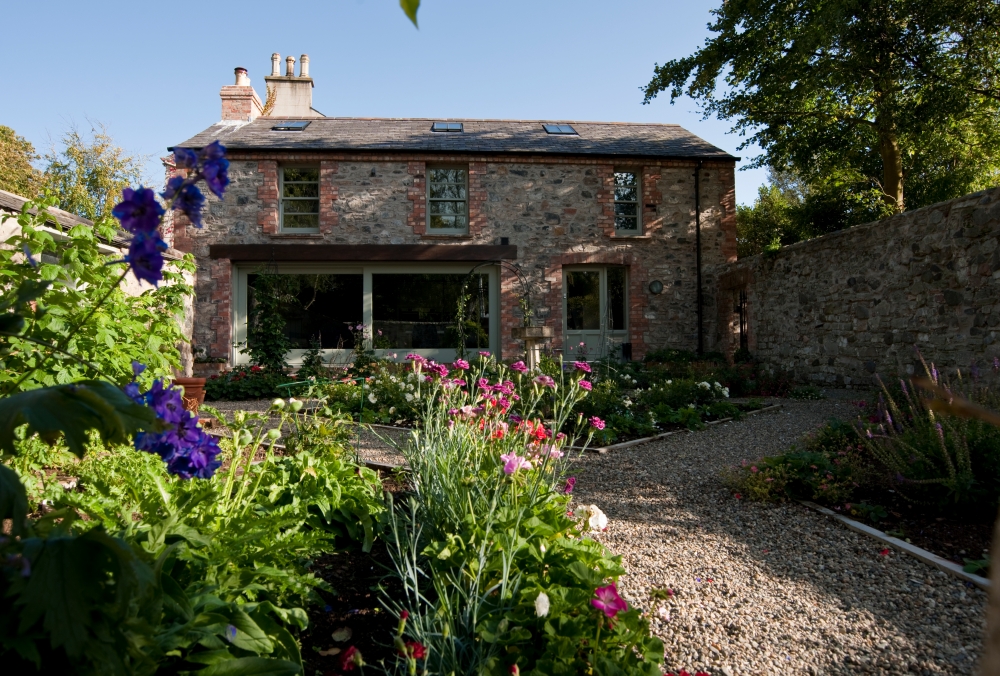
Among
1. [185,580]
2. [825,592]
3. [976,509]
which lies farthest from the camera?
[976,509]

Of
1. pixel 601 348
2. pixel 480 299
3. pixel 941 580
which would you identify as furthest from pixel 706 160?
pixel 941 580

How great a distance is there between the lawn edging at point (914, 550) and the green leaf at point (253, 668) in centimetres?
274

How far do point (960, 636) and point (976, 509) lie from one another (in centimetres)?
141

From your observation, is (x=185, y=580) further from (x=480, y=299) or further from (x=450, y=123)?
(x=450, y=123)

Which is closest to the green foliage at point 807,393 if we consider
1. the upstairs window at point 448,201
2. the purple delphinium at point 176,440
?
the upstairs window at point 448,201

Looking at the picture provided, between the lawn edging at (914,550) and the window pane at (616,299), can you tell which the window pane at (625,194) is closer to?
the window pane at (616,299)

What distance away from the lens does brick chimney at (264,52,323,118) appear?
15633mm

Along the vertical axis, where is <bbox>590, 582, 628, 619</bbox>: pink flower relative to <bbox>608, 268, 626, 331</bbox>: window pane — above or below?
below

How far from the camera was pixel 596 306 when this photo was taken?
12562 mm

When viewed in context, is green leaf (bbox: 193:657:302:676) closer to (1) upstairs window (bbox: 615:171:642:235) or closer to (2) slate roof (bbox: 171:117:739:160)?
(2) slate roof (bbox: 171:117:739:160)

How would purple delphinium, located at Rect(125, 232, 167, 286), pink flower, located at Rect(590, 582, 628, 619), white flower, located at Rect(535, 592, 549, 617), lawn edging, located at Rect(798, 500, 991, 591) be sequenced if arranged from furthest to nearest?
lawn edging, located at Rect(798, 500, 991, 591)
white flower, located at Rect(535, 592, 549, 617)
pink flower, located at Rect(590, 582, 628, 619)
purple delphinium, located at Rect(125, 232, 167, 286)

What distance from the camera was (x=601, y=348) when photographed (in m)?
12.4

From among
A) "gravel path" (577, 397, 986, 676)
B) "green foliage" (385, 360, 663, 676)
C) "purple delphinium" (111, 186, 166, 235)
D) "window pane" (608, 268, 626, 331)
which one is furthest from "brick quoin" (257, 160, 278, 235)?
"purple delphinium" (111, 186, 166, 235)

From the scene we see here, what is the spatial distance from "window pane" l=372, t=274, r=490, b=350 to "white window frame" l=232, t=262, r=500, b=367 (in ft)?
0.37
